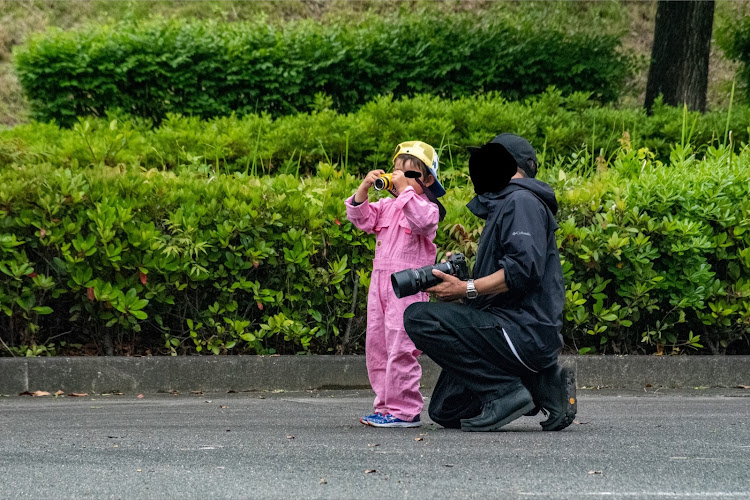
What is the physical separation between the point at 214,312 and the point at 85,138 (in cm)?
297

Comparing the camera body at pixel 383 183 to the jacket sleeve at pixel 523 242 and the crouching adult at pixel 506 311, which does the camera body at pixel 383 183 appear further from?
the jacket sleeve at pixel 523 242

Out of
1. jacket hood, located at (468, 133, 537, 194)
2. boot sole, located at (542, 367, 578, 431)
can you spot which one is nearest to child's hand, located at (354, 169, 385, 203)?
jacket hood, located at (468, 133, 537, 194)

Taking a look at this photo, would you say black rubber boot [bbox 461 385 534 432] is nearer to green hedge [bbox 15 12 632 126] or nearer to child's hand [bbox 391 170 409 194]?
child's hand [bbox 391 170 409 194]

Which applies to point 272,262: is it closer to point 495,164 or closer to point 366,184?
point 366,184

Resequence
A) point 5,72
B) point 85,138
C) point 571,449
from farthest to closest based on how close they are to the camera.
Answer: point 5,72 → point 85,138 → point 571,449

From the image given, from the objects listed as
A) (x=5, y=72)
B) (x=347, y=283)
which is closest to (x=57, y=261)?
(x=347, y=283)

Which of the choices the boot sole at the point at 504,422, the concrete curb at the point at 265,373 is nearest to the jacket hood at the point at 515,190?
the boot sole at the point at 504,422

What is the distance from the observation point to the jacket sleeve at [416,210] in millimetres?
5285

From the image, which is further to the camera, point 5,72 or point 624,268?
point 5,72

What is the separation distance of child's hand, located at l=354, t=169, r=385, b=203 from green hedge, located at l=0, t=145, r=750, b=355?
183 cm

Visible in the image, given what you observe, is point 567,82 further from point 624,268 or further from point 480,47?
point 624,268

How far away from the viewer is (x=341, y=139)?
425 inches

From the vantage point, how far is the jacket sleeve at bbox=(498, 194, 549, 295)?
5012mm

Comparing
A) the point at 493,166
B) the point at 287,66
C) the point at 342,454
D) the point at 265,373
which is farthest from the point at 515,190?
the point at 287,66
